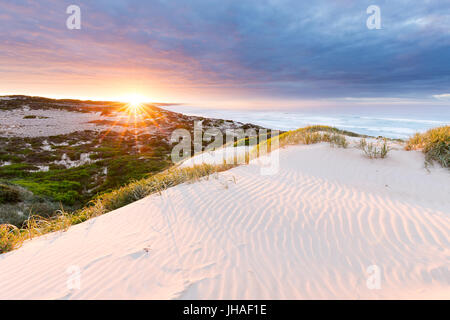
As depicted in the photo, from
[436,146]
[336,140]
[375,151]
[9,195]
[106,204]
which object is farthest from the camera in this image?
[336,140]

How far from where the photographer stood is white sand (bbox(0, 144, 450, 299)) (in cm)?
233

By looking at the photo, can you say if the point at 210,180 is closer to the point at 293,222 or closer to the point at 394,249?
the point at 293,222

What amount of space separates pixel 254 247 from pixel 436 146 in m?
7.39

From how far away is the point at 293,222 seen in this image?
12.3 feet

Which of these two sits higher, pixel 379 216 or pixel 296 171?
pixel 296 171

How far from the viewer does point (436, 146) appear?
263 inches

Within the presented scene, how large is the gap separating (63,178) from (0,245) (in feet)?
39.4

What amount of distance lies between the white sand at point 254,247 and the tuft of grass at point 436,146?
3.75 ft

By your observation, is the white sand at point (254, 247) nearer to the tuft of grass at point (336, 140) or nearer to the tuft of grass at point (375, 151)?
the tuft of grass at point (375, 151)

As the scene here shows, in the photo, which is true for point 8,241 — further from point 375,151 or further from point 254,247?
point 375,151

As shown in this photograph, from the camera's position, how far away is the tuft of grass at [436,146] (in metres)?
6.34

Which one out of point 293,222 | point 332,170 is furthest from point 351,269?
point 332,170

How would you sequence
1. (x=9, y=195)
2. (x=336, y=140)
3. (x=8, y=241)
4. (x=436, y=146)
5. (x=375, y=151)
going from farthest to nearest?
(x=336, y=140)
(x=9, y=195)
(x=375, y=151)
(x=436, y=146)
(x=8, y=241)

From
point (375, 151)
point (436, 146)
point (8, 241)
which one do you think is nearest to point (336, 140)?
point (375, 151)
